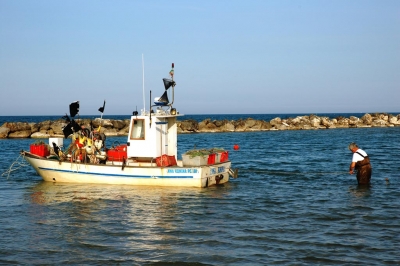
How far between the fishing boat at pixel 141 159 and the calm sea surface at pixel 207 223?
1.77ft

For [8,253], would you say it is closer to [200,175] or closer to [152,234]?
[152,234]

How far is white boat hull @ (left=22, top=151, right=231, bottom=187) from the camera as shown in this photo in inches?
859

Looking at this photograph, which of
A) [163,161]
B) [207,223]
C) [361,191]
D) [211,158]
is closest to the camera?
[207,223]

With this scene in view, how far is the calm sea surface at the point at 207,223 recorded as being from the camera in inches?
491

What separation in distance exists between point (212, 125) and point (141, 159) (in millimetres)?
54757

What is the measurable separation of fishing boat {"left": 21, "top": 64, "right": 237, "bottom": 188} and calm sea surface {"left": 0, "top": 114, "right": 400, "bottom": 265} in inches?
21.2

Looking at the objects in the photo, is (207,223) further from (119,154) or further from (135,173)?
(119,154)

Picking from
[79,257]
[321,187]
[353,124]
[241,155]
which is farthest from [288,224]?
[353,124]

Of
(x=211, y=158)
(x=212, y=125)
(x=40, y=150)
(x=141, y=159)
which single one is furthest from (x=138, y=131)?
(x=212, y=125)

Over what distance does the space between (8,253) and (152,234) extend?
12.8ft

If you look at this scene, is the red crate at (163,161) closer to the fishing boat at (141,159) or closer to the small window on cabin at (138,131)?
the fishing boat at (141,159)

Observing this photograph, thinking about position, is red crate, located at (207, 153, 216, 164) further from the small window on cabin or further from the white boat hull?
the small window on cabin

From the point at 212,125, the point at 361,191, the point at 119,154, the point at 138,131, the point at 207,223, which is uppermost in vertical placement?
the point at 138,131

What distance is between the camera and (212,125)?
77.7m
